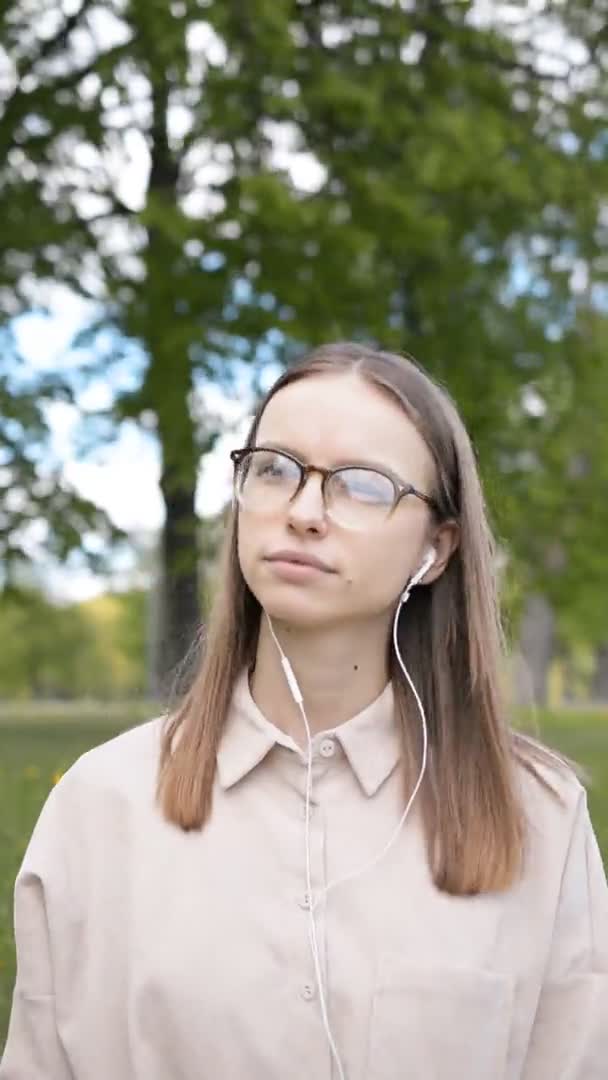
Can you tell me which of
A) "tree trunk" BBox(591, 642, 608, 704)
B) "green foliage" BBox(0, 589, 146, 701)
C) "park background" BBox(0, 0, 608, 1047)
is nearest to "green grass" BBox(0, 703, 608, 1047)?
"park background" BBox(0, 0, 608, 1047)

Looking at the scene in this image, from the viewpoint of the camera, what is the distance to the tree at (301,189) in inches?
457

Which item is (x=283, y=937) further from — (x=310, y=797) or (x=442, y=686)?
(x=442, y=686)

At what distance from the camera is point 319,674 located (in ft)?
8.50

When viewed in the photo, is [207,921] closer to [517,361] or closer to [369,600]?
[369,600]

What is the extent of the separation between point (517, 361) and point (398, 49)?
3183 millimetres

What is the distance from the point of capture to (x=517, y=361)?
14.6 m

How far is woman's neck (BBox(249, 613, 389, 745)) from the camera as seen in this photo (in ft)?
8.42

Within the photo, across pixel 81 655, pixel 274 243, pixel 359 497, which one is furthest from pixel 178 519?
pixel 81 655

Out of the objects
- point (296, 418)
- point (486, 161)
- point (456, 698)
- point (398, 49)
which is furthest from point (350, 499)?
point (398, 49)

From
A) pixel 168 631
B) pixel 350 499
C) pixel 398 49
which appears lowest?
pixel 350 499

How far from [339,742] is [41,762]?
25.1 feet

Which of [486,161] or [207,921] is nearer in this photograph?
[207,921]

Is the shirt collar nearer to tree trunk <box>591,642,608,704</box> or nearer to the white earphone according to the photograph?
the white earphone

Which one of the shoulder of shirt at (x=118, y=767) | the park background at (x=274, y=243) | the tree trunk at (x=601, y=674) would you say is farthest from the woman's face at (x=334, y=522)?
the tree trunk at (x=601, y=674)
